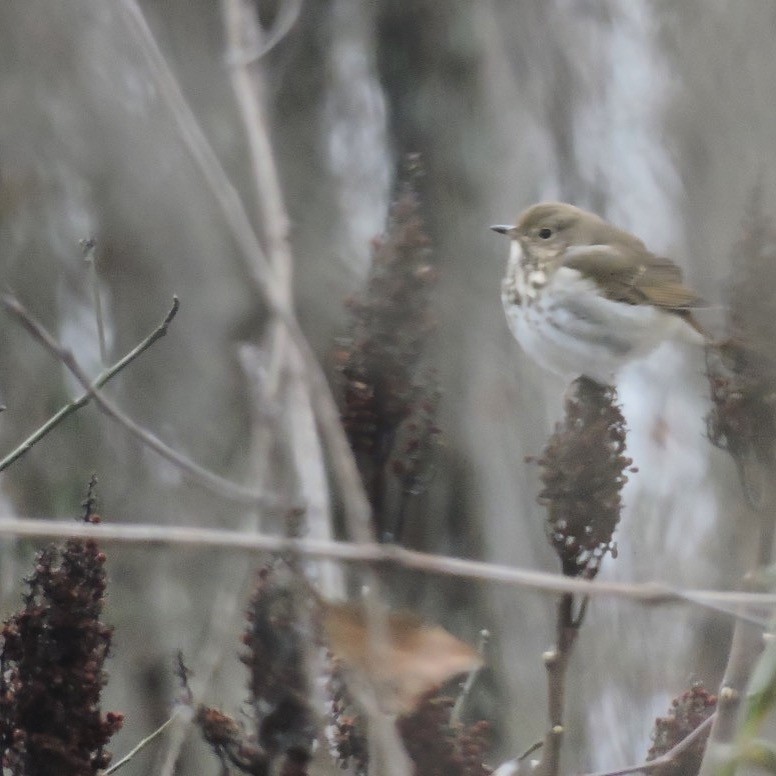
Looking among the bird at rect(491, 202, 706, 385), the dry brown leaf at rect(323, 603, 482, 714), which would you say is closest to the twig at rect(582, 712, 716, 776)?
the dry brown leaf at rect(323, 603, 482, 714)

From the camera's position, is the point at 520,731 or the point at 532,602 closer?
the point at 520,731

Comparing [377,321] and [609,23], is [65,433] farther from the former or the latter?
[377,321]

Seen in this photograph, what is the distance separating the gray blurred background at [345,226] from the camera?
4051 millimetres

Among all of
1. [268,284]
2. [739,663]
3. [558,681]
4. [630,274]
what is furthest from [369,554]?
[630,274]

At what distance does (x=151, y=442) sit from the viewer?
3.11 ft

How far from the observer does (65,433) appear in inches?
165

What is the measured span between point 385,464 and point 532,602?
2719mm

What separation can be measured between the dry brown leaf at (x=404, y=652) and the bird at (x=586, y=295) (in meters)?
1.53

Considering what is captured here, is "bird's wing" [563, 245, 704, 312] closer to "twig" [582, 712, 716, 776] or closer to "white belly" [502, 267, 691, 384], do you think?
"white belly" [502, 267, 691, 384]

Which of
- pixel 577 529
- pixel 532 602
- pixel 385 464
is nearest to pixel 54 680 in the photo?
pixel 385 464

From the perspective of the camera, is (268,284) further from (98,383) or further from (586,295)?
(586,295)

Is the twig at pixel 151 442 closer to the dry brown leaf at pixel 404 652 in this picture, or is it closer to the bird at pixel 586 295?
the dry brown leaf at pixel 404 652

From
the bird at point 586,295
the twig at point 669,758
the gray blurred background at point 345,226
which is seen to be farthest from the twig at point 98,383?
the gray blurred background at point 345,226

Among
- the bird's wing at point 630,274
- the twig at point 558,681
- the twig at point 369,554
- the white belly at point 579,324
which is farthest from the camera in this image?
the bird's wing at point 630,274
